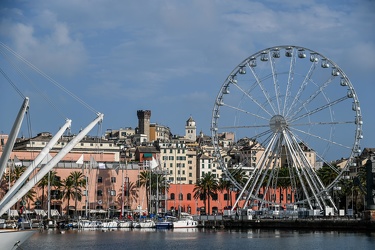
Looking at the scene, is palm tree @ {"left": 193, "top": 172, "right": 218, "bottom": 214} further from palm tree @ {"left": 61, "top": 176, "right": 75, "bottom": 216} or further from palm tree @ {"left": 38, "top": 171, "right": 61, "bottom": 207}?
palm tree @ {"left": 38, "top": 171, "right": 61, "bottom": 207}

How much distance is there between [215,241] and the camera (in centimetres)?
10012

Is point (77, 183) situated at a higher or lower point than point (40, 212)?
higher

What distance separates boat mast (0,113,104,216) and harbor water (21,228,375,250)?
20985mm

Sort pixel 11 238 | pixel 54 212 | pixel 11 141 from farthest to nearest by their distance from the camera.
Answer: pixel 54 212, pixel 11 238, pixel 11 141

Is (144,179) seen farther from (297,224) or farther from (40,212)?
(297,224)

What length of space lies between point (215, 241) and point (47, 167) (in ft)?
120

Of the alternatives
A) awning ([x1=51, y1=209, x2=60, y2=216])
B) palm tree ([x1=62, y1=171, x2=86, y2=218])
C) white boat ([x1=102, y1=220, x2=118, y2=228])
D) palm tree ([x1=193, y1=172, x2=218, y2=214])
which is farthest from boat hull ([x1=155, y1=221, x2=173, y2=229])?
palm tree ([x1=193, y1=172, x2=218, y2=214])

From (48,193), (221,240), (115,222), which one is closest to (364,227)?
(221,240)

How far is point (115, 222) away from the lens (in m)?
139

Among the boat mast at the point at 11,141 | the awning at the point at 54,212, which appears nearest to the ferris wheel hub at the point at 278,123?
the awning at the point at 54,212

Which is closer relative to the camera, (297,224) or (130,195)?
(297,224)

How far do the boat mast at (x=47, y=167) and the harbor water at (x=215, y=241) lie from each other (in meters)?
21.0

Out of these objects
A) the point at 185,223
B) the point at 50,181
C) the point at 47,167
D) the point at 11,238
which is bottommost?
the point at 11,238

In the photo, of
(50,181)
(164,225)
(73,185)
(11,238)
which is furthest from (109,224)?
(11,238)
